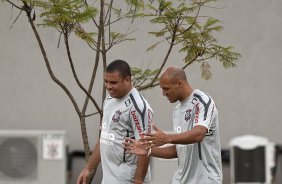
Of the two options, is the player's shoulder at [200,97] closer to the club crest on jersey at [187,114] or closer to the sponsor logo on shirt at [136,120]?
the club crest on jersey at [187,114]

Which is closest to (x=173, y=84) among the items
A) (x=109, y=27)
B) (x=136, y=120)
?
(x=136, y=120)

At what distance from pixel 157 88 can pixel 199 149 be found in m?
3.67

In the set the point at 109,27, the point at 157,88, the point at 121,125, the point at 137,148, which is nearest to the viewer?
the point at 137,148

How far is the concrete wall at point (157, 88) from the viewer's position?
909 cm

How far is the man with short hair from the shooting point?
18.4ft

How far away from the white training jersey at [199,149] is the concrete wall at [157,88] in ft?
11.2

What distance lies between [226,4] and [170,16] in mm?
2786

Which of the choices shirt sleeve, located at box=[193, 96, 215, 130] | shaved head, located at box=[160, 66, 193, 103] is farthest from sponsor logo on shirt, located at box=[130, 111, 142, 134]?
shirt sleeve, located at box=[193, 96, 215, 130]

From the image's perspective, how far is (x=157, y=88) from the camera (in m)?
9.20

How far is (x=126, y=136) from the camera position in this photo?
5645 millimetres

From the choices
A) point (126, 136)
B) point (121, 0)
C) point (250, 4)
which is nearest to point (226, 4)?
point (250, 4)

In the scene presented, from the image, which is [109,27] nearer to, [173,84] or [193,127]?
[173,84]

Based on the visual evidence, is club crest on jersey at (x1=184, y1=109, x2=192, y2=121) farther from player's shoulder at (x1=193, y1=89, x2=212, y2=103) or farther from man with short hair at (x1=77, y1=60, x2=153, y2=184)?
man with short hair at (x1=77, y1=60, x2=153, y2=184)

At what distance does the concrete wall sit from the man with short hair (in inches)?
132
